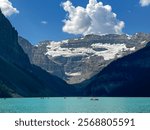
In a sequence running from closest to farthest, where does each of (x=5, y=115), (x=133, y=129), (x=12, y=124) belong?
1. (x=133, y=129)
2. (x=12, y=124)
3. (x=5, y=115)

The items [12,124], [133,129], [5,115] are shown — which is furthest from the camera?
[5,115]

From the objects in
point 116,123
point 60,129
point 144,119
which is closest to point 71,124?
point 60,129

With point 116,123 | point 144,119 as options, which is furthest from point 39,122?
point 144,119

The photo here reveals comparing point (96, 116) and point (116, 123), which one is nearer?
point (116, 123)

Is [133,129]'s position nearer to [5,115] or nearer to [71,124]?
[71,124]

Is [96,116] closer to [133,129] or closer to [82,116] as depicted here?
[82,116]

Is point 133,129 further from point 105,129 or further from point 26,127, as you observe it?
point 26,127

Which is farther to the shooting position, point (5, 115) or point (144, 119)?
point (5, 115)

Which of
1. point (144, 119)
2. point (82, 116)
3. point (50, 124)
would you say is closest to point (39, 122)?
point (50, 124)
